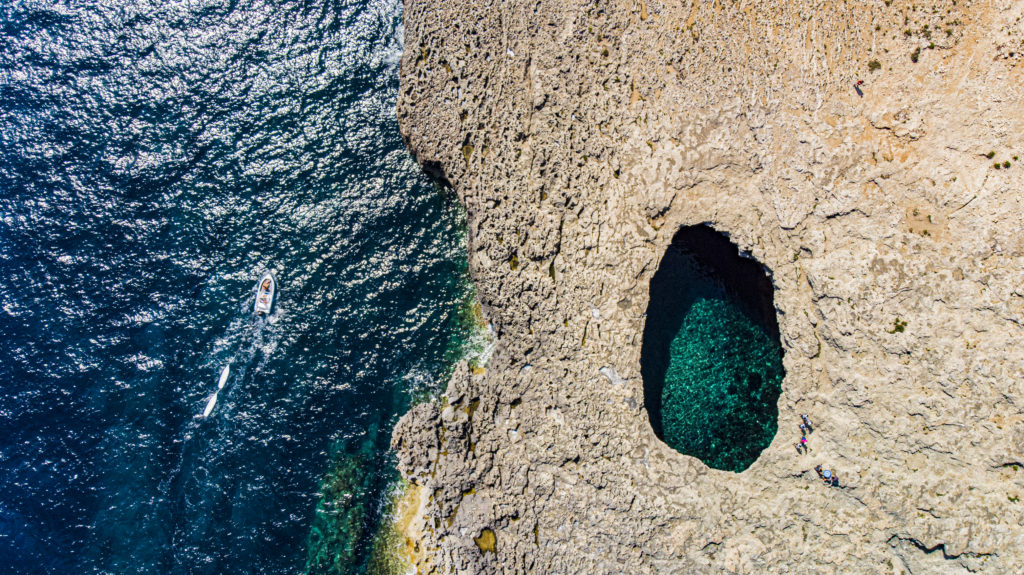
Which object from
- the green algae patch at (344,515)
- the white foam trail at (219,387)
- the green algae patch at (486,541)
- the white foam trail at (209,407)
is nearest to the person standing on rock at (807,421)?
the green algae patch at (486,541)

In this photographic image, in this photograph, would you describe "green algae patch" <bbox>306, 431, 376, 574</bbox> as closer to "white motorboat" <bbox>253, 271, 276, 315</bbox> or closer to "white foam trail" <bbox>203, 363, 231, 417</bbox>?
"white foam trail" <bbox>203, 363, 231, 417</bbox>

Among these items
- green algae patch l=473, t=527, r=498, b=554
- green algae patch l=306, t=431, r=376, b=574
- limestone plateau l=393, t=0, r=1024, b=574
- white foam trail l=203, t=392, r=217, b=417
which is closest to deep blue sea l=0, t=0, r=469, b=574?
green algae patch l=306, t=431, r=376, b=574

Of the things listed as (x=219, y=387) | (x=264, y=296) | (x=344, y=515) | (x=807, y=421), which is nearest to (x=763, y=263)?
(x=807, y=421)

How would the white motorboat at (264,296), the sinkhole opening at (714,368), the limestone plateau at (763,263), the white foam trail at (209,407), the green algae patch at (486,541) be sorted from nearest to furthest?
the limestone plateau at (763,263), the green algae patch at (486,541), the sinkhole opening at (714,368), the white foam trail at (209,407), the white motorboat at (264,296)

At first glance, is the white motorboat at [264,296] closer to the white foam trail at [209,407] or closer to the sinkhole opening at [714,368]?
the white foam trail at [209,407]

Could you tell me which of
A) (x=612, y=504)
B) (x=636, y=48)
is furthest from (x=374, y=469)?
(x=636, y=48)

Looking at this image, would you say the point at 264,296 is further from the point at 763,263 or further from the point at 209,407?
the point at 763,263
